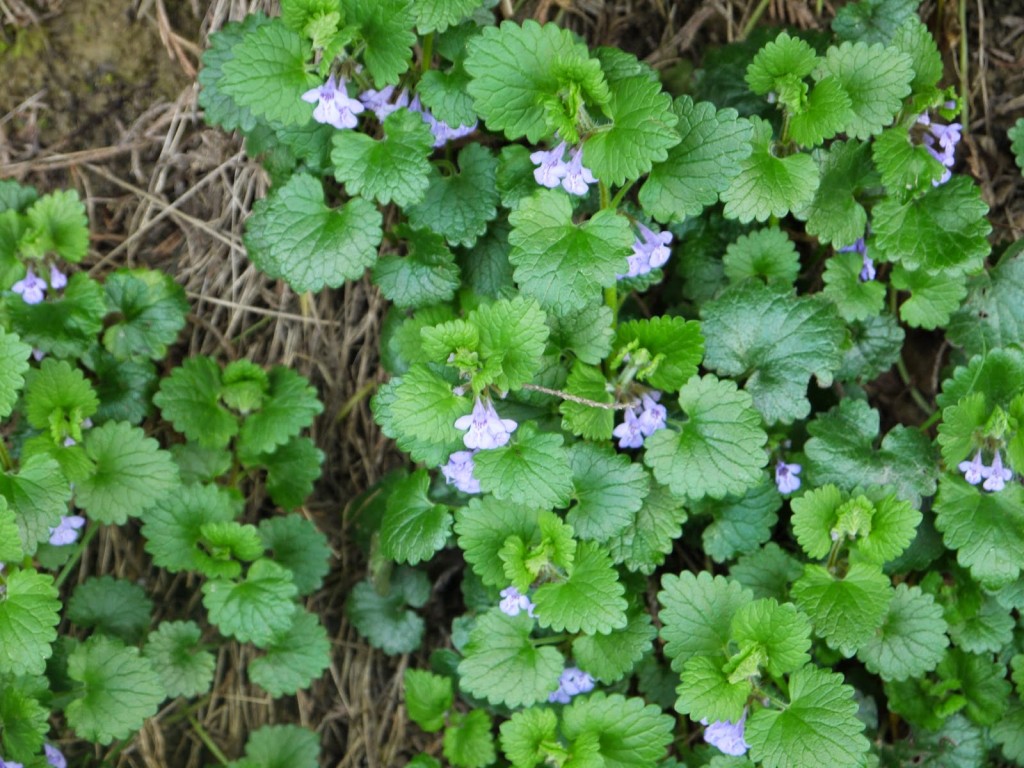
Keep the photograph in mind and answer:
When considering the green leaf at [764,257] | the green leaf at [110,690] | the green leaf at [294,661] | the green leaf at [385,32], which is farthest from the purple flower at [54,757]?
the green leaf at [764,257]

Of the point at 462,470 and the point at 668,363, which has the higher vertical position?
the point at 668,363

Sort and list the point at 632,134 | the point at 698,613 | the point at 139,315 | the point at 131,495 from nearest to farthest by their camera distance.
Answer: the point at 632,134 → the point at 698,613 → the point at 131,495 → the point at 139,315

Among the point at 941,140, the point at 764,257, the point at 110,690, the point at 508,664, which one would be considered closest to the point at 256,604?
the point at 110,690

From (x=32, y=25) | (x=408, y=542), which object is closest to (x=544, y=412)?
(x=408, y=542)

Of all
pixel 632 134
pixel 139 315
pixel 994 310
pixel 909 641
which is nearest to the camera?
pixel 632 134

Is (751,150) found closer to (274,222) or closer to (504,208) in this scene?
(504,208)

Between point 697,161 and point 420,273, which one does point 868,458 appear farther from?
point 420,273
